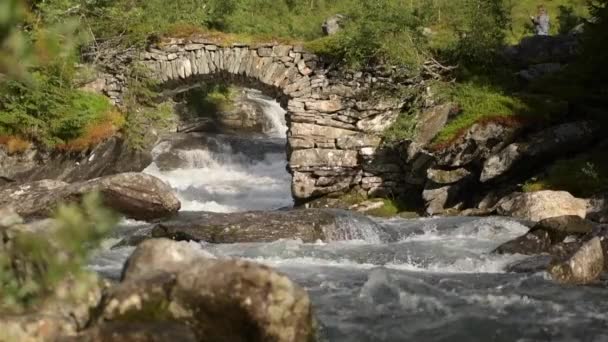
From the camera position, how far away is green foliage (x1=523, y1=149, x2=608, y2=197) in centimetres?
1369

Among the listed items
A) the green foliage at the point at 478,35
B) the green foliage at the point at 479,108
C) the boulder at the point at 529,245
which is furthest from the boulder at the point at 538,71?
the boulder at the point at 529,245

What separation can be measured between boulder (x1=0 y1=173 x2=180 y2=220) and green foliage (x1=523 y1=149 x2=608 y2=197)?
803cm

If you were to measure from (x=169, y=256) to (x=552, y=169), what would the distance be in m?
11.3

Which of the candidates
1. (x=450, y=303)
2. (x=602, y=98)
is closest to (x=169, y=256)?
(x=450, y=303)

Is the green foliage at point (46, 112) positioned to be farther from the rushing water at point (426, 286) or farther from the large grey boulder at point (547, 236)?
the large grey boulder at point (547, 236)

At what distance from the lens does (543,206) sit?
13.2 meters

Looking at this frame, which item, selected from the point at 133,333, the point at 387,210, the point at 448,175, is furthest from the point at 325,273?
the point at 387,210

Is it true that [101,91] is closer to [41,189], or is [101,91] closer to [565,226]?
[41,189]

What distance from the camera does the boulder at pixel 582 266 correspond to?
333 inches

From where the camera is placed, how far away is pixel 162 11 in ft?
69.3

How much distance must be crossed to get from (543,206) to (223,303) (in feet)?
32.5

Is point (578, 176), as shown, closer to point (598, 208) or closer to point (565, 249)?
point (598, 208)

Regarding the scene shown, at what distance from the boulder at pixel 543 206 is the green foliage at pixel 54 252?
11358mm

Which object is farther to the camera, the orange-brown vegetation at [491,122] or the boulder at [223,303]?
the orange-brown vegetation at [491,122]
